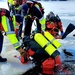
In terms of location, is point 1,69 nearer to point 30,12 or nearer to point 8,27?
point 8,27

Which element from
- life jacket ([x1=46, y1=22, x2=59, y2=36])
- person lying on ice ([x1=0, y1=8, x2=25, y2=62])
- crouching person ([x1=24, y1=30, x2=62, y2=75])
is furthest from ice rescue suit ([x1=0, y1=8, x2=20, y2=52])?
life jacket ([x1=46, y1=22, x2=59, y2=36])

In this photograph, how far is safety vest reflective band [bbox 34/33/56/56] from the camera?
5.00 metres

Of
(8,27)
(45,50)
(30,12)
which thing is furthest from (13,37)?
(30,12)

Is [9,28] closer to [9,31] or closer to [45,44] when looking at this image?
[9,31]

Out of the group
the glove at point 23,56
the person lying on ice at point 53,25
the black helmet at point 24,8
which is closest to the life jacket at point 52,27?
the person lying on ice at point 53,25

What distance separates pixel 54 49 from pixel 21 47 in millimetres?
640

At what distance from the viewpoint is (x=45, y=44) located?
504cm

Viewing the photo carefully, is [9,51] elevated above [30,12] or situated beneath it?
situated beneath

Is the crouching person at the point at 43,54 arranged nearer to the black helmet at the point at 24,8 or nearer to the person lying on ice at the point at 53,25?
the black helmet at the point at 24,8

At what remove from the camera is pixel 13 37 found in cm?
490

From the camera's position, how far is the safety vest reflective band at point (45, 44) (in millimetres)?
5004

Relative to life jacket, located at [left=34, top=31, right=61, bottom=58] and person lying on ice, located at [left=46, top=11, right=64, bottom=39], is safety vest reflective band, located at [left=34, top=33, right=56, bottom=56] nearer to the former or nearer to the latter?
life jacket, located at [left=34, top=31, right=61, bottom=58]

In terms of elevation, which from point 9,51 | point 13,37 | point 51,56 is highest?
point 13,37

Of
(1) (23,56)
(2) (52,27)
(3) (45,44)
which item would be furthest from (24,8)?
(3) (45,44)
